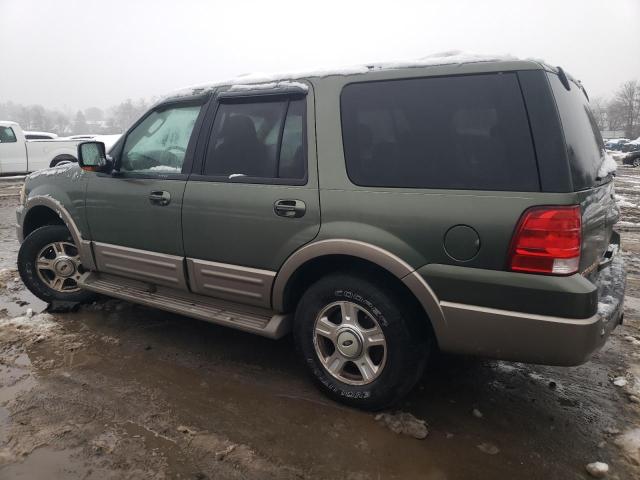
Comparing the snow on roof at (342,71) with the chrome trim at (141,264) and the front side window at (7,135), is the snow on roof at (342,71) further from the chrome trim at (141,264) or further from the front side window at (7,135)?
the front side window at (7,135)

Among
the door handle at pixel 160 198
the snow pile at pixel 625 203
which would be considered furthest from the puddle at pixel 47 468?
the snow pile at pixel 625 203

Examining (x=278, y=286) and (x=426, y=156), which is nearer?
(x=426, y=156)

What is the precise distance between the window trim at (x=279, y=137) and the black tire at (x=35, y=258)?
71.1 inches

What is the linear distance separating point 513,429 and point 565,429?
293 mm

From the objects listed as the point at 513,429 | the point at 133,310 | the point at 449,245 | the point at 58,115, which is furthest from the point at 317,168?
the point at 58,115

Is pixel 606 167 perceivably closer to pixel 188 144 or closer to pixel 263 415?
pixel 263 415

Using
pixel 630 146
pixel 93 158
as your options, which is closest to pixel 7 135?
pixel 93 158

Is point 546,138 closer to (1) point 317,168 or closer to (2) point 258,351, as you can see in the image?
(1) point 317,168

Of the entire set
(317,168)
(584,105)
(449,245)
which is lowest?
(449,245)

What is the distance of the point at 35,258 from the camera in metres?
4.40

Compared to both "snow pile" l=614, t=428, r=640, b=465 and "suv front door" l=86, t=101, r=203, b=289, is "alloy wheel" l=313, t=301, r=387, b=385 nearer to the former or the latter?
"suv front door" l=86, t=101, r=203, b=289

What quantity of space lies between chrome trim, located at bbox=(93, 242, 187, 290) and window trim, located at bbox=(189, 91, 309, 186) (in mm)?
656

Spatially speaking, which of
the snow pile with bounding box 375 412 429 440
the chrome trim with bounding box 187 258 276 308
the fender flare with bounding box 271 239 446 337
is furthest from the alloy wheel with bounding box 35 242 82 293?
the snow pile with bounding box 375 412 429 440

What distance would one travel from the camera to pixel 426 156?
2541 mm
